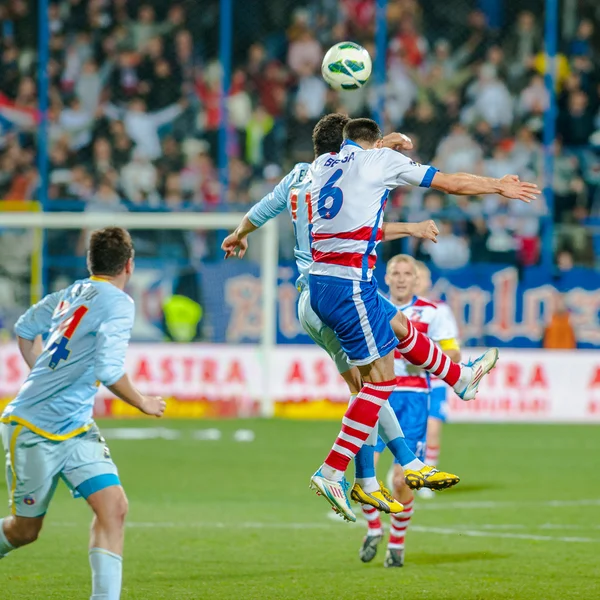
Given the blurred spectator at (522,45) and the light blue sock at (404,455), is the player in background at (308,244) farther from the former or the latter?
the blurred spectator at (522,45)

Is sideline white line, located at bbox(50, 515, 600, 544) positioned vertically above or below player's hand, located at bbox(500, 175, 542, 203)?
below

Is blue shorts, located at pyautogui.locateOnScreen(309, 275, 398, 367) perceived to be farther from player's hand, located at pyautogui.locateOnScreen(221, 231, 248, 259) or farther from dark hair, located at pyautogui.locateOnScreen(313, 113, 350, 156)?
dark hair, located at pyautogui.locateOnScreen(313, 113, 350, 156)

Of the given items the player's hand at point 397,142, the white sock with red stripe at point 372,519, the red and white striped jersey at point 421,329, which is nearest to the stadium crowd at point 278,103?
the red and white striped jersey at point 421,329

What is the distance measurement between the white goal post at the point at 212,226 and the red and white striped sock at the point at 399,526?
10.4 meters

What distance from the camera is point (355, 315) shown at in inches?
315

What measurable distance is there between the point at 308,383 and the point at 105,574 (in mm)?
13550

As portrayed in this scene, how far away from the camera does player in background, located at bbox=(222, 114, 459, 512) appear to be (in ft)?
27.4

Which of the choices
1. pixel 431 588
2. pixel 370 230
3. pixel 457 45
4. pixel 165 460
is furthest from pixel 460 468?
pixel 457 45

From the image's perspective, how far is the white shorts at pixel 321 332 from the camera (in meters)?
8.52

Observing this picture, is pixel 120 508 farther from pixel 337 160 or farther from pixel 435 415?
pixel 435 415

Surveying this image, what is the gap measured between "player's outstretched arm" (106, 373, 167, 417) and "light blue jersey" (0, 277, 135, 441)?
14 centimetres

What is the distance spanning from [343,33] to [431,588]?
16.6 m

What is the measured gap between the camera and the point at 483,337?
20.5m

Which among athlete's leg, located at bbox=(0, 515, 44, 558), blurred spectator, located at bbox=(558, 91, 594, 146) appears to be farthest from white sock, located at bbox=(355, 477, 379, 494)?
blurred spectator, located at bbox=(558, 91, 594, 146)
